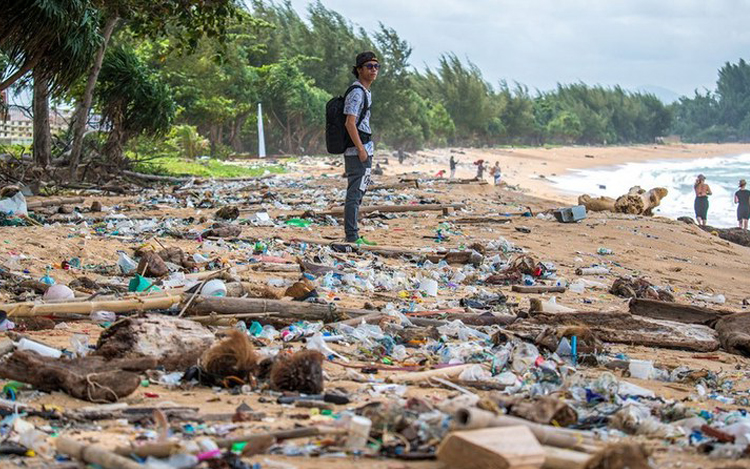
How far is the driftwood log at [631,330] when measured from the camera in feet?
17.3

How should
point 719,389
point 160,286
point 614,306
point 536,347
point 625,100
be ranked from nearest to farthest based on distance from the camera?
point 719,389, point 536,347, point 160,286, point 614,306, point 625,100

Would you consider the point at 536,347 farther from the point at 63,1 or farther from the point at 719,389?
the point at 63,1

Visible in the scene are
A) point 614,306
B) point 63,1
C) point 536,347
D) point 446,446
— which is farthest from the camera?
point 63,1

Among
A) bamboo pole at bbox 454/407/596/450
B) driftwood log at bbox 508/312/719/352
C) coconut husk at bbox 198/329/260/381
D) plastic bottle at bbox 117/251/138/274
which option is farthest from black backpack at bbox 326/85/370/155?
bamboo pole at bbox 454/407/596/450

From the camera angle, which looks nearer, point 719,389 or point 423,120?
point 719,389

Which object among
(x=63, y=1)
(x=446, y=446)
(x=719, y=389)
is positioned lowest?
(x=719, y=389)

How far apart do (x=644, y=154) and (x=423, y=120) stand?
34.0 meters

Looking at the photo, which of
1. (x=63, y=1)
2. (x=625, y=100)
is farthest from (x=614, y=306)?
(x=625, y=100)

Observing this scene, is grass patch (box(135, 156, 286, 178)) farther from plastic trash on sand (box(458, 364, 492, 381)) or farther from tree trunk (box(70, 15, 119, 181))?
plastic trash on sand (box(458, 364, 492, 381))

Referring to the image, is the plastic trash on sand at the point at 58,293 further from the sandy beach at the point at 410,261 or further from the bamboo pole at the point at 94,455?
the bamboo pole at the point at 94,455

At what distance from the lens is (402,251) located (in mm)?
8211

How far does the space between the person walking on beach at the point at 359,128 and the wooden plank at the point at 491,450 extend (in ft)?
17.4

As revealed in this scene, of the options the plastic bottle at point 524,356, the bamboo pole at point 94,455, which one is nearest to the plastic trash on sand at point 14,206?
the plastic bottle at point 524,356

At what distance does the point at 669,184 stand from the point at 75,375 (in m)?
45.8
